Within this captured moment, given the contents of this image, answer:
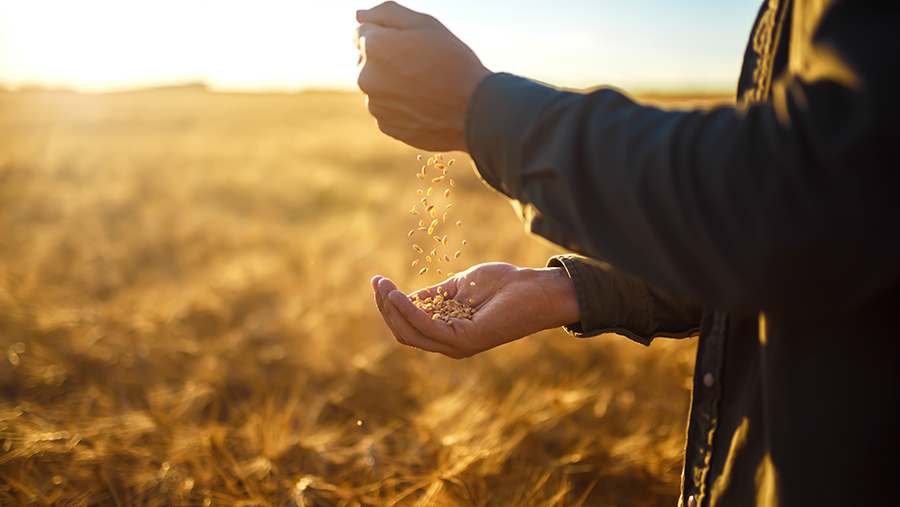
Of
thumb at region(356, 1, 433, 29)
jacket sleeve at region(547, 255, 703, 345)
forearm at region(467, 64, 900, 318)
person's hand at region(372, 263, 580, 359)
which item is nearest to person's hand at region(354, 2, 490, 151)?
thumb at region(356, 1, 433, 29)

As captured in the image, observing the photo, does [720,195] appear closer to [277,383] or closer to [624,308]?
[624,308]

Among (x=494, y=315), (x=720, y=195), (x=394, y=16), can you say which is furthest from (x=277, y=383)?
(x=720, y=195)

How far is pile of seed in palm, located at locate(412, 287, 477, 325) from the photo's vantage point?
1.43m

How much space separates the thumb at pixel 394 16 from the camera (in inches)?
37.4

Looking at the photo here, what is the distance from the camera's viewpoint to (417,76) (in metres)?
0.91

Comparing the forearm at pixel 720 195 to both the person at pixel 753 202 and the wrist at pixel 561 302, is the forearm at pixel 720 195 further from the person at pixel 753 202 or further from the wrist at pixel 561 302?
the wrist at pixel 561 302

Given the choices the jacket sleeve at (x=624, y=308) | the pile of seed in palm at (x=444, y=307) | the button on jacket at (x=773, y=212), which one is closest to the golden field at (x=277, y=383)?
the pile of seed in palm at (x=444, y=307)

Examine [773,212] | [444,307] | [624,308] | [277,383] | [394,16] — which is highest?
[394,16]

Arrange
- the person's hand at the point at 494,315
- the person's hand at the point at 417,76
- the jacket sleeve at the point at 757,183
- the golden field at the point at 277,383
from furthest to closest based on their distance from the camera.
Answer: the golden field at the point at 277,383 < the person's hand at the point at 494,315 < the person's hand at the point at 417,76 < the jacket sleeve at the point at 757,183

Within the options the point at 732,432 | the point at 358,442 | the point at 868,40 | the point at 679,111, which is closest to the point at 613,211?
the point at 679,111

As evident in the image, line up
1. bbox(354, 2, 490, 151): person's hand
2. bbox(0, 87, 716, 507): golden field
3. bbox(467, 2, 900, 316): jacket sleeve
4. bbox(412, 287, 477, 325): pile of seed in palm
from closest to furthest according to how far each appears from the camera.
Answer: bbox(467, 2, 900, 316): jacket sleeve, bbox(354, 2, 490, 151): person's hand, bbox(412, 287, 477, 325): pile of seed in palm, bbox(0, 87, 716, 507): golden field

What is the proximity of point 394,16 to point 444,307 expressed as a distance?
0.78 meters

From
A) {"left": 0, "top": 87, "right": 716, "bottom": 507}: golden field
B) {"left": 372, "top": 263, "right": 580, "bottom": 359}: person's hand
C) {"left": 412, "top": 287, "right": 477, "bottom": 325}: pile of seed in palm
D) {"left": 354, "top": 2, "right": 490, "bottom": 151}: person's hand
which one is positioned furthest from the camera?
{"left": 0, "top": 87, "right": 716, "bottom": 507}: golden field

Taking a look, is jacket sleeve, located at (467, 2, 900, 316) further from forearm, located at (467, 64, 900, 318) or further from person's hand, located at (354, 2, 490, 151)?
person's hand, located at (354, 2, 490, 151)
